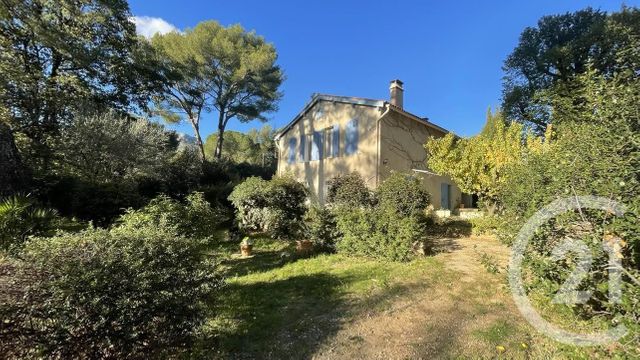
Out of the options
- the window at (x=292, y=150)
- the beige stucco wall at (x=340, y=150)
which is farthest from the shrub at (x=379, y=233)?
the window at (x=292, y=150)

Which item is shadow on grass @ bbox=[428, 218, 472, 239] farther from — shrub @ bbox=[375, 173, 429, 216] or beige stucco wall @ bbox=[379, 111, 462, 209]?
beige stucco wall @ bbox=[379, 111, 462, 209]

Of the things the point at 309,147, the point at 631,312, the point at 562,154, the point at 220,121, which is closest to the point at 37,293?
the point at 631,312

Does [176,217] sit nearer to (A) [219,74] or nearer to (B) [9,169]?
(B) [9,169]

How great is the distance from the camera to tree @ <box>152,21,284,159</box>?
26.3 metres

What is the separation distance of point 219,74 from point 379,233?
24275 mm

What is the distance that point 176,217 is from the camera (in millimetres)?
7355

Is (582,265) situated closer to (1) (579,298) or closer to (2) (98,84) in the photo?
(1) (579,298)

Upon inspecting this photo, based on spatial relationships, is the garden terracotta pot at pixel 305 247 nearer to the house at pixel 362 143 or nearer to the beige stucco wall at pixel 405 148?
the house at pixel 362 143

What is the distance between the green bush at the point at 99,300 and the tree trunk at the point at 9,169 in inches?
264

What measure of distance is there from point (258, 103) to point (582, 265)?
29.2 metres

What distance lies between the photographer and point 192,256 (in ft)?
15.5

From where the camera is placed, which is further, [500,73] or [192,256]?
[500,73]

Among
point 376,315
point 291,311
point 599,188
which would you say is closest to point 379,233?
point 376,315

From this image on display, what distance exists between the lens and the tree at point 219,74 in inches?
1037
